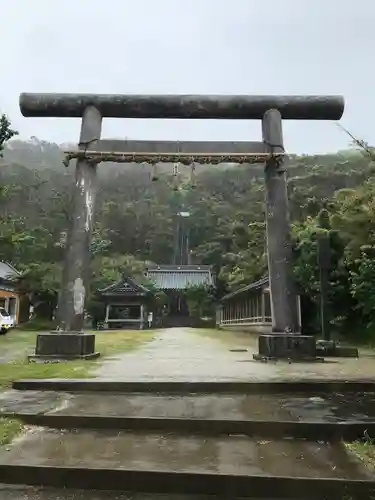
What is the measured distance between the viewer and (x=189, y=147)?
9664 millimetres

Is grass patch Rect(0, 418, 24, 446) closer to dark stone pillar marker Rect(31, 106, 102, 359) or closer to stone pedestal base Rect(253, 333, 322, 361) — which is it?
dark stone pillar marker Rect(31, 106, 102, 359)

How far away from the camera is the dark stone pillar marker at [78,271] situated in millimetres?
8297

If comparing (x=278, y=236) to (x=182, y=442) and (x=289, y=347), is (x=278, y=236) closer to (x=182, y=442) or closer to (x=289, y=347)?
(x=289, y=347)

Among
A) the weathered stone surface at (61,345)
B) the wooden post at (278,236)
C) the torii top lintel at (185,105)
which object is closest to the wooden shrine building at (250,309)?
the wooden post at (278,236)

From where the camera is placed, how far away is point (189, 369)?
715 centimetres

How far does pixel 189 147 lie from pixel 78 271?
3668mm

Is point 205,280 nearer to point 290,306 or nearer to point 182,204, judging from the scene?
point 182,204

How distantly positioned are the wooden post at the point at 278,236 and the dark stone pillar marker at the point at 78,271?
381 cm

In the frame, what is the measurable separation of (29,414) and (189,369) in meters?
3.40

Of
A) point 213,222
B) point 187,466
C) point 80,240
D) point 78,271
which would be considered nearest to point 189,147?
point 80,240

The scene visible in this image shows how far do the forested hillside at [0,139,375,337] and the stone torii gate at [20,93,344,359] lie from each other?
42.2 inches

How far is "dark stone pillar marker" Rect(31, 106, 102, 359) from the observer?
27.2 ft

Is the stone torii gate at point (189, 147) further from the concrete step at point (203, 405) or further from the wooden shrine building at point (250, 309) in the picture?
the wooden shrine building at point (250, 309)

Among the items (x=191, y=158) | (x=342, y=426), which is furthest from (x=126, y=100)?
(x=342, y=426)
